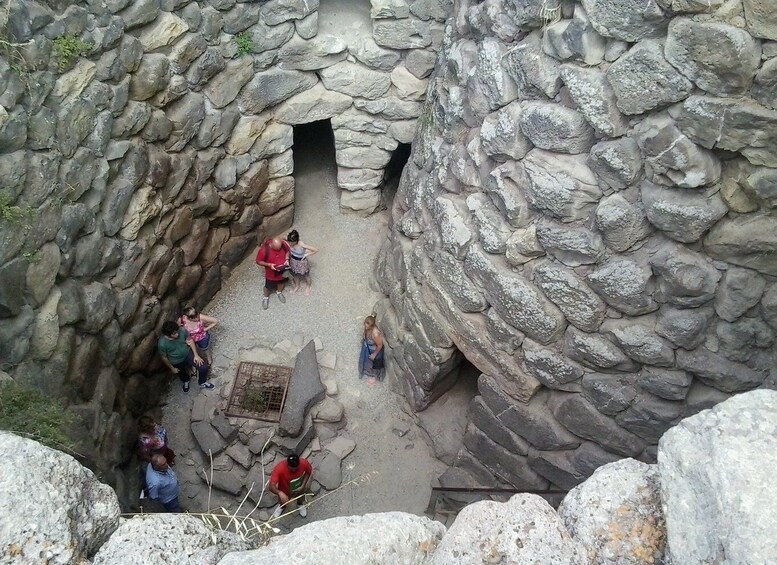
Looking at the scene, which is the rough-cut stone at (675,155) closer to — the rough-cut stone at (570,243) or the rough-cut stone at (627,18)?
the rough-cut stone at (627,18)

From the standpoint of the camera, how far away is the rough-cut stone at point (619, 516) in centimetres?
182

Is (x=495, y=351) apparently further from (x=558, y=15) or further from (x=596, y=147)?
(x=558, y=15)

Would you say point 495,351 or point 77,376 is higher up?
point 495,351

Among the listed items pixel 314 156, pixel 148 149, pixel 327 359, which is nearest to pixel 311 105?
pixel 314 156

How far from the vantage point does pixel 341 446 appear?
579 centimetres

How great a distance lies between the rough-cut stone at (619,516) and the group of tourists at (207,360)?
10.4ft

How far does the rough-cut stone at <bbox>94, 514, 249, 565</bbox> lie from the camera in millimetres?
1948

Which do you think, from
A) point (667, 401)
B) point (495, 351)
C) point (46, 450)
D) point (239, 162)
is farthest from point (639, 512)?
point (239, 162)

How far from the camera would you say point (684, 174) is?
3.34m

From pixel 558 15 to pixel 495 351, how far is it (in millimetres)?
2115

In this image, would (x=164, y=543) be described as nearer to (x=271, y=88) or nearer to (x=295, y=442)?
(x=295, y=442)

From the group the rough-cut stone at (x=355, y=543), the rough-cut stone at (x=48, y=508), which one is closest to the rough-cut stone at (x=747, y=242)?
the rough-cut stone at (x=355, y=543)

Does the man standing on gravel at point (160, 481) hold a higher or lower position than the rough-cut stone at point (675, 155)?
lower

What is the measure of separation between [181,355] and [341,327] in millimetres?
1422
